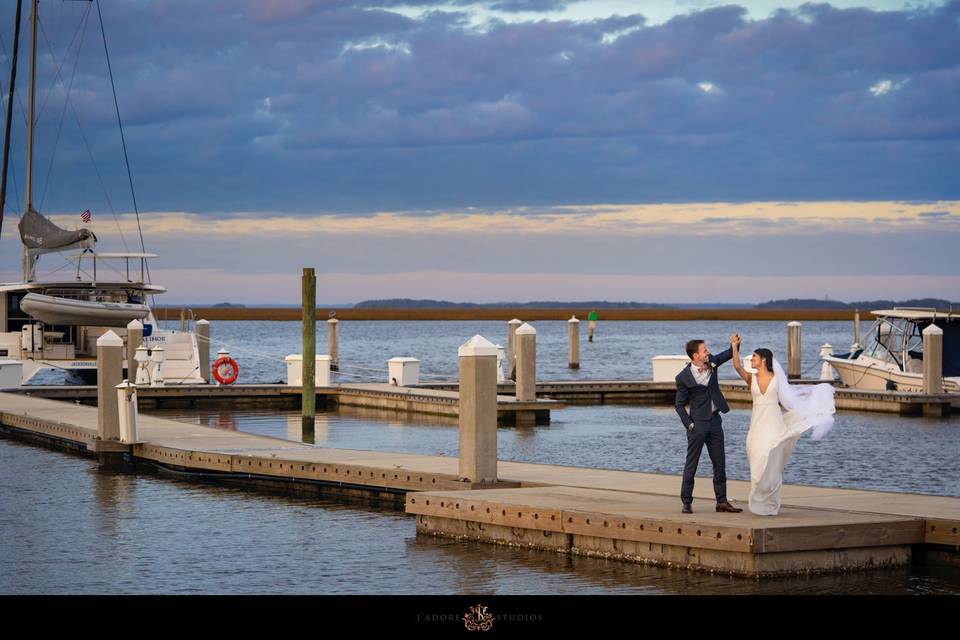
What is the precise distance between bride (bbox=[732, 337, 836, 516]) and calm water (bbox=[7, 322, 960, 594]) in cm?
110

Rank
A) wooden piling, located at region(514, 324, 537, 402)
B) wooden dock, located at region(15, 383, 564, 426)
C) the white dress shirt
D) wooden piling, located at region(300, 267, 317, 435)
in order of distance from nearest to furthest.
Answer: the white dress shirt, wooden piling, located at region(300, 267, 317, 435), wooden piling, located at region(514, 324, 537, 402), wooden dock, located at region(15, 383, 564, 426)

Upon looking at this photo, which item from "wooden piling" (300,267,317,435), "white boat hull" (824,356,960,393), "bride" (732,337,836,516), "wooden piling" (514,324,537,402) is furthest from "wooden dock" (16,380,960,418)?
"bride" (732,337,836,516)

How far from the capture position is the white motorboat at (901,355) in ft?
124

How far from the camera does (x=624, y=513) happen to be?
556 inches

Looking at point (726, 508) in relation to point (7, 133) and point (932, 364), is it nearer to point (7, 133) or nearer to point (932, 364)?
point (932, 364)

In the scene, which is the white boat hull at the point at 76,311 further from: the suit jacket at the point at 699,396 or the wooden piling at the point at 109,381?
the suit jacket at the point at 699,396

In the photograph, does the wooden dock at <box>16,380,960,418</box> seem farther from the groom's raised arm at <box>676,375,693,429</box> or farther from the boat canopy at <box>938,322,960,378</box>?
the groom's raised arm at <box>676,375,693,429</box>

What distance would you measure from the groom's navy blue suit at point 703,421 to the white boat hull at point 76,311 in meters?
27.7

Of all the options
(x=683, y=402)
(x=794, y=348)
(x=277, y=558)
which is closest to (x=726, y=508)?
(x=683, y=402)

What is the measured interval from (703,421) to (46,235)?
32.5 metres

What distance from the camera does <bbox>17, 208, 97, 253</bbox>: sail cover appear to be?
41.6 m

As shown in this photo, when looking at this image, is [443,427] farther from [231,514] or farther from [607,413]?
[231,514]
